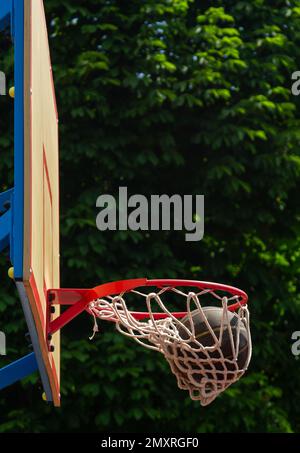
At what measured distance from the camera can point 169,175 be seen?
786 cm

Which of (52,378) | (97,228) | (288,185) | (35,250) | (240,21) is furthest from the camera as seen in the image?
(240,21)

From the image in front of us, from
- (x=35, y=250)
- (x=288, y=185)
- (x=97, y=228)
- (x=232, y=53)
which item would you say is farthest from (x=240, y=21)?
(x=35, y=250)

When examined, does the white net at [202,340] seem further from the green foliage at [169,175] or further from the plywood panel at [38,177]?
the green foliage at [169,175]

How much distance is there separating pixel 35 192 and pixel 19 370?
2.74 feet

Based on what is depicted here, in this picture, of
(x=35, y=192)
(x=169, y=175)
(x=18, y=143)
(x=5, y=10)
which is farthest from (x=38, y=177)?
(x=169, y=175)

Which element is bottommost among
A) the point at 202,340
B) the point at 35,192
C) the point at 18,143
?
the point at 202,340

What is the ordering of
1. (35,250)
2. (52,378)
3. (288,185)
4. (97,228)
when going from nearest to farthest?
(35,250)
(52,378)
(97,228)
(288,185)

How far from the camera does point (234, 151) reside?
7.51m

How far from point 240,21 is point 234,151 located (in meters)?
1.22

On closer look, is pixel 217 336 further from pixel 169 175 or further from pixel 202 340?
pixel 169 175

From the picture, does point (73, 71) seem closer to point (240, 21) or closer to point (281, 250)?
point (240, 21)
